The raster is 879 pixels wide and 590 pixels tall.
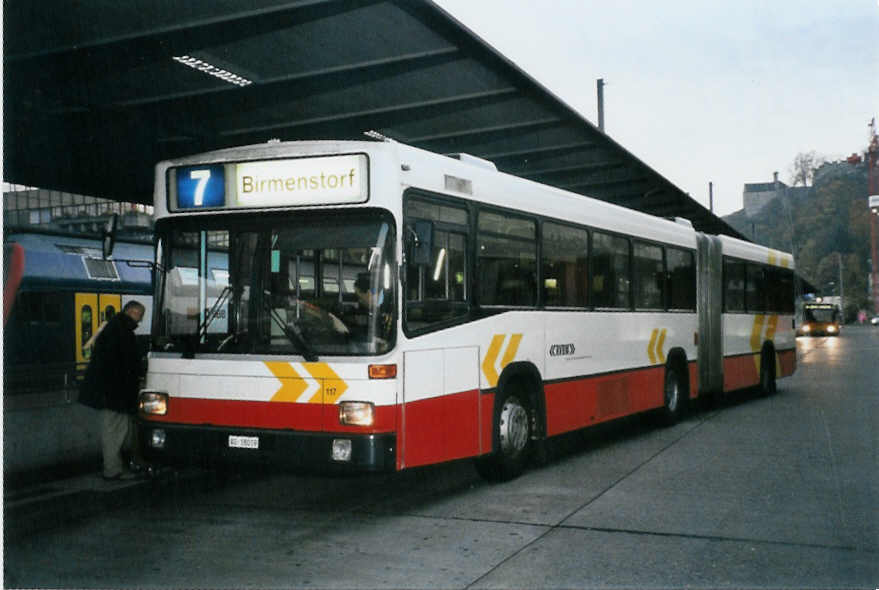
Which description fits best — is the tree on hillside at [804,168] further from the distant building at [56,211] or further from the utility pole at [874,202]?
the distant building at [56,211]

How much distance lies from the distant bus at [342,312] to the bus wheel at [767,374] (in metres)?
10.4

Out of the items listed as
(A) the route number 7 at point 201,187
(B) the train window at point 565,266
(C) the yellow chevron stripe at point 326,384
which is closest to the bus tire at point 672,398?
(B) the train window at point 565,266

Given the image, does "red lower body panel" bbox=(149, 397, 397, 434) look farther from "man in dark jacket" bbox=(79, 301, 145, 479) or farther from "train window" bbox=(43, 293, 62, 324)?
"train window" bbox=(43, 293, 62, 324)

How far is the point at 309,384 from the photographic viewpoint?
24.6ft

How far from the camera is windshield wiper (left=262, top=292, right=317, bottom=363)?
296 inches

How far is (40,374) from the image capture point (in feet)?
37.1

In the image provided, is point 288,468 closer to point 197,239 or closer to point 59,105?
point 197,239

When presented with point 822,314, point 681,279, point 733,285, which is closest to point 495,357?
point 681,279

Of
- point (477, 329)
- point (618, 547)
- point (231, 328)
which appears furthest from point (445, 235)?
point (618, 547)

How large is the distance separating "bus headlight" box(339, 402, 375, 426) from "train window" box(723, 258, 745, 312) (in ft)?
35.4

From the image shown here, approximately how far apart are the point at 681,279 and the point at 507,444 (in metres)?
6.48

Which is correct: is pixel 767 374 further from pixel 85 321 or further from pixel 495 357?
pixel 85 321

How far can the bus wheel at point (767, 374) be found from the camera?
1903 centimetres

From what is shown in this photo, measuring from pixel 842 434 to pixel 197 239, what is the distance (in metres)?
9.08
